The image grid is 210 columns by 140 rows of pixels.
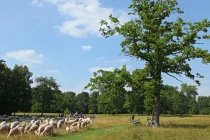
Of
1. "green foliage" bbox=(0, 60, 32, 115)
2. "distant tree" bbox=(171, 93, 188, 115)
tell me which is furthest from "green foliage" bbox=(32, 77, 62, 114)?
"distant tree" bbox=(171, 93, 188, 115)

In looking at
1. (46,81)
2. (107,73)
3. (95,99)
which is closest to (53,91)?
(46,81)

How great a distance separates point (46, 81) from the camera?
104125mm

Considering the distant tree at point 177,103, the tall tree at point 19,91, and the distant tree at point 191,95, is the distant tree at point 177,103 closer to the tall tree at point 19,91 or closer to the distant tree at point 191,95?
the distant tree at point 191,95

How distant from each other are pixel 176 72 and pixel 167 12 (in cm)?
674

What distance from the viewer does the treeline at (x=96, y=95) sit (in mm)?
31047

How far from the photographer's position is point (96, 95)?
148000 millimetres

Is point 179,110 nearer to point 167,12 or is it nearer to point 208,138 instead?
point 167,12

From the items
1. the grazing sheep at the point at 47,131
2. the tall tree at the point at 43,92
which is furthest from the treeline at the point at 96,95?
the grazing sheep at the point at 47,131

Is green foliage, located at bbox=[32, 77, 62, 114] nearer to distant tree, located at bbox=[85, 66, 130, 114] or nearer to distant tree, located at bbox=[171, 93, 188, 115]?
distant tree, located at bbox=[171, 93, 188, 115]

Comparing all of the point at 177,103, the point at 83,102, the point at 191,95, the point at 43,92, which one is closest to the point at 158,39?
the point at 43,92

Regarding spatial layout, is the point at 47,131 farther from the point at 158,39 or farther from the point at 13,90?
the point at 13,90

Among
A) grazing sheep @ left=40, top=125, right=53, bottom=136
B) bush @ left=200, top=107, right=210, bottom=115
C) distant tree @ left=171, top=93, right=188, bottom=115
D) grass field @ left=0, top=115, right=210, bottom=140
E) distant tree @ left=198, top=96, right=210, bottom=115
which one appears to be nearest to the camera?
grass field @ left=0, top=115, right=210, bottom=140

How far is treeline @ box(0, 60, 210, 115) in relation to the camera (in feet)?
102

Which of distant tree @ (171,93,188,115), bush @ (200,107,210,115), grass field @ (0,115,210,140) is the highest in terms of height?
distant tree @ (171,93,188,115)
